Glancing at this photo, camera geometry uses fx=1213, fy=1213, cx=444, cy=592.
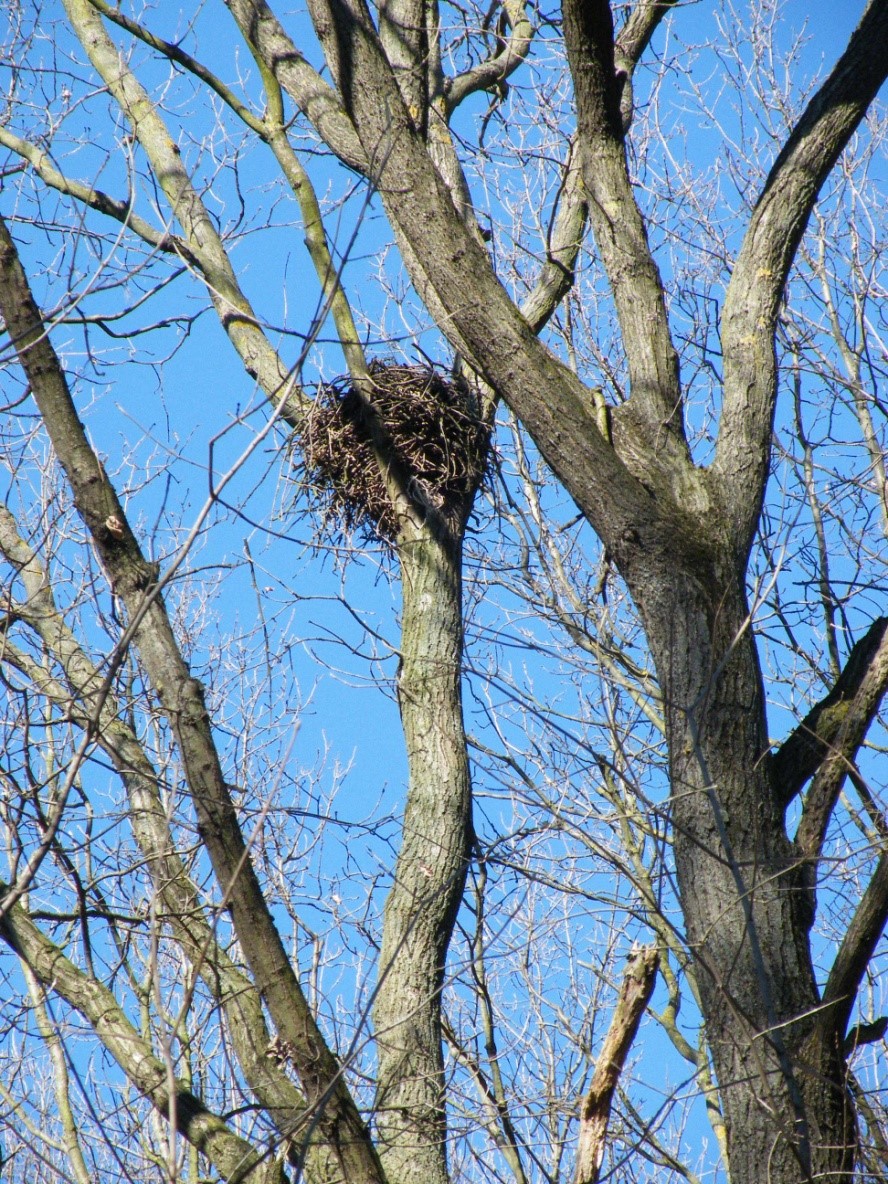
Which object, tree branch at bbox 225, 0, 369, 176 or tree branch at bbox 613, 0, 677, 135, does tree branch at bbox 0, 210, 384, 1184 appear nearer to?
tree branch at bbox 225, 0, 369, 176

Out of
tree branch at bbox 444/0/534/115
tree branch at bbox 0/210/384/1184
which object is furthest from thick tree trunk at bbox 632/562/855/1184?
tree branch at bbox 444/0/534/115

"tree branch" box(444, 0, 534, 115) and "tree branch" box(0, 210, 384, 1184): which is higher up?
"tree branch" box(444, 0, 534, 115)

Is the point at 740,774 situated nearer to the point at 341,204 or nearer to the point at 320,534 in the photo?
the point at 341,204

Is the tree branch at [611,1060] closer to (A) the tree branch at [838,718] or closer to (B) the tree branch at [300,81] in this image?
(A) the tree branch at [838,718]

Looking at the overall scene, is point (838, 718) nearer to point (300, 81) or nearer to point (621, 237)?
point (621, 237)

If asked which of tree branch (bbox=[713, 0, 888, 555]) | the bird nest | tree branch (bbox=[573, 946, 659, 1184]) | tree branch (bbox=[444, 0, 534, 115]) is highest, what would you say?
tree branch (bbox=[444, 0, 534, 115])

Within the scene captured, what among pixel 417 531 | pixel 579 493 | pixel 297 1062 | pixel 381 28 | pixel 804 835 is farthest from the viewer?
pixel 381 28

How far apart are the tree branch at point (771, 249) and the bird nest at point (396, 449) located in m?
1.37

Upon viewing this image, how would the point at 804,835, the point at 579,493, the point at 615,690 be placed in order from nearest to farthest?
1. the point at 804,835
2. the point at 579,493
3. the point at 615,690

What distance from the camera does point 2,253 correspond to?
3012 millimetres

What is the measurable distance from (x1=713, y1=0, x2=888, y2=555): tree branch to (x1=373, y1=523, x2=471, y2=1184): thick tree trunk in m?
1.33

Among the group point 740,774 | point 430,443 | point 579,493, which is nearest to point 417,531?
point 430,443

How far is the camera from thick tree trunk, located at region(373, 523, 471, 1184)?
3766mm

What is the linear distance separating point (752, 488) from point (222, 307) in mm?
2494
